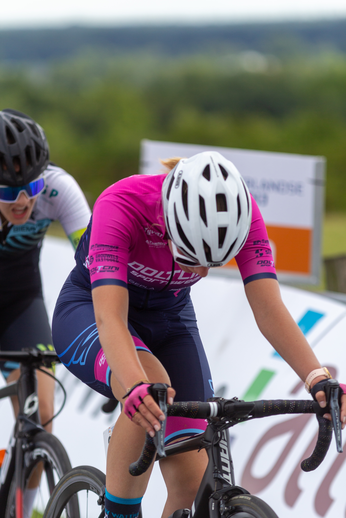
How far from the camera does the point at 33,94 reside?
40.8m

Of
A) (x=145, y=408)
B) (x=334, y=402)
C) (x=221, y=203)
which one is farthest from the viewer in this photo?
(x=221, y=203)

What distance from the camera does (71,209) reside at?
325cm

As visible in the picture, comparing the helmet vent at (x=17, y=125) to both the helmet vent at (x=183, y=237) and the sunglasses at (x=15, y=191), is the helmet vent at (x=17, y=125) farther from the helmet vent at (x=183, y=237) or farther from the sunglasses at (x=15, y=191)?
the helmet vent at (x=183, y=237)

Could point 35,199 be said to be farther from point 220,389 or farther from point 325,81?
point 325,81

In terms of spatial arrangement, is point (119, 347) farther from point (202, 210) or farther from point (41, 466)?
point (41, 466)

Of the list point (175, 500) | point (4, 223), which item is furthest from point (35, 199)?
point (175, 500)

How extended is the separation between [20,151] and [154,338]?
121 cm

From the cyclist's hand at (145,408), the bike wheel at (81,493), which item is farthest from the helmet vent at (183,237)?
the bike wheel at (81,493)

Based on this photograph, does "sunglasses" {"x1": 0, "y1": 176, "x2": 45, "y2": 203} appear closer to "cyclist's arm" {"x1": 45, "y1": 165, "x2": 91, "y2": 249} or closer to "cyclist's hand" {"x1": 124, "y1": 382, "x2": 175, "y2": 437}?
"cyclist's arm" {"x1": 45, "y1": 165, "x2": 91, "y2": 249}

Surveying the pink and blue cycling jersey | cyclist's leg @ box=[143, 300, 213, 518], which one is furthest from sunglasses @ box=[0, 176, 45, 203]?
cyclist's leg @ box=[143, 300, 213, 518]

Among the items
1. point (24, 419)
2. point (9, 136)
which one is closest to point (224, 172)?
point (9, 136)

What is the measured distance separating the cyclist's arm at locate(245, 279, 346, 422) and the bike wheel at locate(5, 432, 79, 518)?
1272mm

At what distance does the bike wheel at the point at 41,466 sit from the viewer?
9.85 feet

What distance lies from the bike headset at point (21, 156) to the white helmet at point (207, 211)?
116 cm
